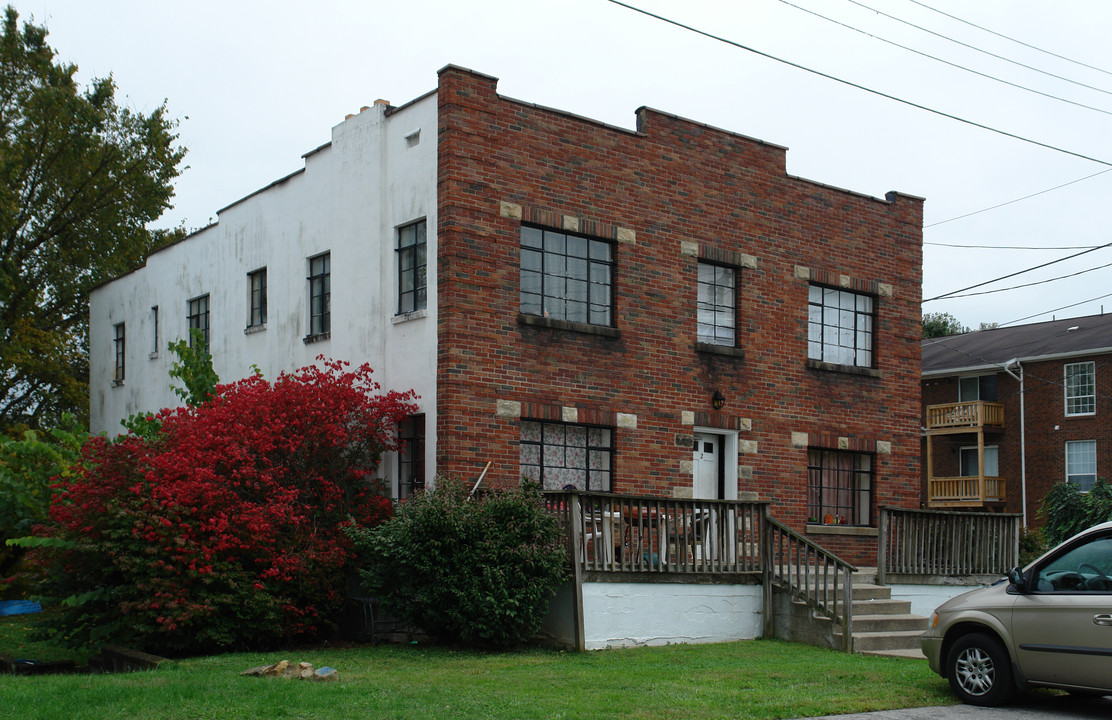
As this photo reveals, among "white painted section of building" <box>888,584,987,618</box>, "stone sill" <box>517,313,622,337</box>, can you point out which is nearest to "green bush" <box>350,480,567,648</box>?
"stone sill" <box>517,313,622,337</box>

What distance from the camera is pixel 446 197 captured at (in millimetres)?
16938

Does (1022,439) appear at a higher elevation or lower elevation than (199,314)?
lower

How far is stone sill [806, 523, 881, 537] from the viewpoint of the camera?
20.2m

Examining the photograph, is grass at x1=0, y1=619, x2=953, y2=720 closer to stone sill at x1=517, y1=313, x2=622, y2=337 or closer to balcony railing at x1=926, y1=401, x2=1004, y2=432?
stone sill at x1=517, y1=313, x2=622, y2=337

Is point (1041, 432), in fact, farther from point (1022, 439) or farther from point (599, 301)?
point (599, 301)

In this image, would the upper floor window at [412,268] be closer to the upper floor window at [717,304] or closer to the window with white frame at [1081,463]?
the upper floor window at [717,304]

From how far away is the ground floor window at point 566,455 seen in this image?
57.3 feet

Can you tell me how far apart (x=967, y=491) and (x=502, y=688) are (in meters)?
34.6

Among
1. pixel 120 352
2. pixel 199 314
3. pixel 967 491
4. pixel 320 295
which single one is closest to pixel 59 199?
pixel 120 352

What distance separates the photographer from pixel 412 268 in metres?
18.1

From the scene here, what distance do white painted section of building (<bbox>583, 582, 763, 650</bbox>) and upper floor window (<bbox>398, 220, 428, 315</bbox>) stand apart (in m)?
5.38

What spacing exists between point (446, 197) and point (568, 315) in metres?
2.70

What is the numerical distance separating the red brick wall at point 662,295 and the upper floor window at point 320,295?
4.01m

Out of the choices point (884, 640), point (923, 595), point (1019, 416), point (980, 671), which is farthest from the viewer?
point (1019, 416)
